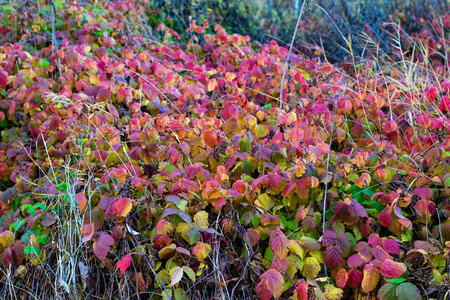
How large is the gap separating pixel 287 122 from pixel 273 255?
30.4 inches

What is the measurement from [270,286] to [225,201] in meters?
0.42

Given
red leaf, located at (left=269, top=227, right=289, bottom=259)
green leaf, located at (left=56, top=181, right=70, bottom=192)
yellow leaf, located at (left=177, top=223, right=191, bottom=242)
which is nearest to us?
red leaf, located at (left=269, top=227, right=289, bottom=259)

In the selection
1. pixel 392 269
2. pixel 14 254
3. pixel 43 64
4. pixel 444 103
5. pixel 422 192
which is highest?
pixel 444 103

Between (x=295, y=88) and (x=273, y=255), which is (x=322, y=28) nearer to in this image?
(x=295, y=88)

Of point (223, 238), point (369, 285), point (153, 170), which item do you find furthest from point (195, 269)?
point (369, 285)

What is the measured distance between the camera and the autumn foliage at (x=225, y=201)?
169 centimetres

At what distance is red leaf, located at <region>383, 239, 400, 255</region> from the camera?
5.52ft

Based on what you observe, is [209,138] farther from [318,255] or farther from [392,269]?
[392,269]

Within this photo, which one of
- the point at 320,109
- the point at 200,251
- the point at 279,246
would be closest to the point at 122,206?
the point at 200,251

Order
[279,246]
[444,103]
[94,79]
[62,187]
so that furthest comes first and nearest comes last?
[94,79]
[444,103]
[62,187]
[279,246]

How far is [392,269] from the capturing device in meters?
1.57

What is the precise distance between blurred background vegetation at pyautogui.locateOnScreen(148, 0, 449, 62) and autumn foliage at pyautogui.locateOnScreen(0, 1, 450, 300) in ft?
7.88

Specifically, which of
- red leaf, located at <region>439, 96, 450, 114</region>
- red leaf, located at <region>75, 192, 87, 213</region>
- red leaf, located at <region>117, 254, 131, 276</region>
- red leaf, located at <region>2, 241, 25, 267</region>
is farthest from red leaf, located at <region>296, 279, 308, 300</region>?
red leaf, located at <region>439, 96, 450, 114</region>

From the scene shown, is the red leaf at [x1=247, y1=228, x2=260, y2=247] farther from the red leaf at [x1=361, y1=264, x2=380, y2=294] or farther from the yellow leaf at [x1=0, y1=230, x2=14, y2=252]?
the yellow leaf at [x1=0, y1=230, x2=14, y2=252]
